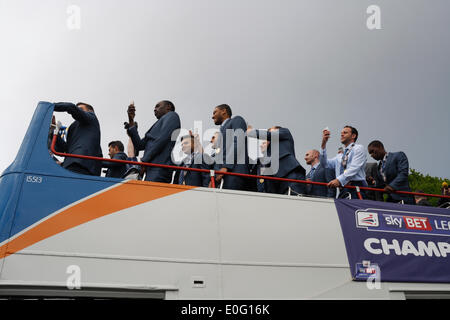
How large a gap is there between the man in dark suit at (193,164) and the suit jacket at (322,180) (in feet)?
5.17

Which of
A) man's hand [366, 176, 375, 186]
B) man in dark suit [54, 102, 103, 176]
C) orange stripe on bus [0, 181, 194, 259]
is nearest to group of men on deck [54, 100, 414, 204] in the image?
man in dark suit [54, 102, 103, 176]

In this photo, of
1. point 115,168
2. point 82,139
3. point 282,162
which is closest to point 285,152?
point 282,162

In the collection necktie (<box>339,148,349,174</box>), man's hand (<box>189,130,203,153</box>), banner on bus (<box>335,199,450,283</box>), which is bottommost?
banner on bus (<box>335,199,450,283</box>)

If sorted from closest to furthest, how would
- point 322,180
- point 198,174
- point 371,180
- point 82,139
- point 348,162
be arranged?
point 82,139 < point 198,174 < point 348,162 < point 322,180 < point 371,180

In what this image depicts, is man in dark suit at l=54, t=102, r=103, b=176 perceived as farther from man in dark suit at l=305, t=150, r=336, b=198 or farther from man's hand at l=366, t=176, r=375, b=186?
man's hand at l=366, t=176, r=375, b=186

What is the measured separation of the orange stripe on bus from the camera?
135 inches

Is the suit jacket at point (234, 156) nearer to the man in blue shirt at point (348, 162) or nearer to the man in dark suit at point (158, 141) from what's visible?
the man in dark suit at point (158, 141)

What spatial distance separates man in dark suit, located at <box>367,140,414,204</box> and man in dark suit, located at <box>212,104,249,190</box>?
2239mm

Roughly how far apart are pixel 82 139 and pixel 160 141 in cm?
98

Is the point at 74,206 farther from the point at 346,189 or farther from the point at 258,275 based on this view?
the point at 346,189

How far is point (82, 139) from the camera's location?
15.2 ft

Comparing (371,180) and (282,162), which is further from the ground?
(371,180)

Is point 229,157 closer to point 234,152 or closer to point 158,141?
point 234,152
